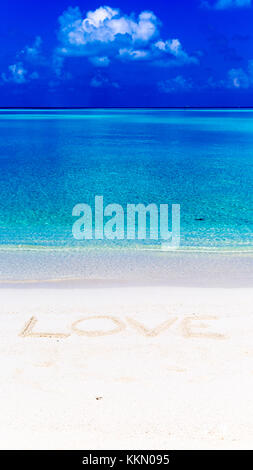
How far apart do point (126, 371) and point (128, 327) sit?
923 mm

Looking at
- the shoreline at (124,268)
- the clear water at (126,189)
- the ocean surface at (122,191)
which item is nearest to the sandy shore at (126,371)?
the shoreline at (124,268)

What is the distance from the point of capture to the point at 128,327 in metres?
5.09

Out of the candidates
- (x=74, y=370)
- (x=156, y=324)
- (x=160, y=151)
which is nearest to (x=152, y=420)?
(x=74, y=370)

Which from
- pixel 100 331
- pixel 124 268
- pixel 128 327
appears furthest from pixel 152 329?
pixel 124 268

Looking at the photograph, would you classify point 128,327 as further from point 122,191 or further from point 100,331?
point 122,191

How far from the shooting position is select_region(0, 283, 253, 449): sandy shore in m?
3.38

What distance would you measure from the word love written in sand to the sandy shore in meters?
0.01

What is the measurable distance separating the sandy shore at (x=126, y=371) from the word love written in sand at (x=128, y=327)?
1 centimetres

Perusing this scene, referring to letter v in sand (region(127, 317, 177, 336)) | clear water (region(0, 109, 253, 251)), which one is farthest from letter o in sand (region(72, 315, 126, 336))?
clear water (region(0, 109, 253, 251))

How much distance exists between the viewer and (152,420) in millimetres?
3512

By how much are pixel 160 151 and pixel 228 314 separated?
27.4 m

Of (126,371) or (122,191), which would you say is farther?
(122,191)
